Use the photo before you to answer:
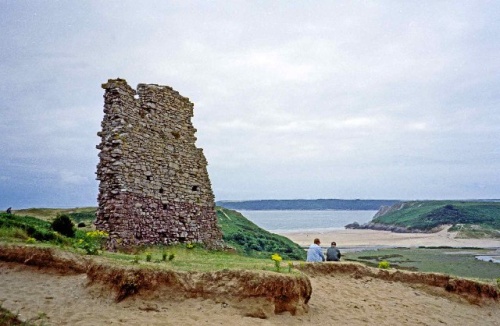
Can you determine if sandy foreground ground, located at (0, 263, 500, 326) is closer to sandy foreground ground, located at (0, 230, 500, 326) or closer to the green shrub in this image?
sandy foreground ground, located at (0, 230, 500, 326)

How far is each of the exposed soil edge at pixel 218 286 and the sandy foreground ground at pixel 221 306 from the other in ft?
0.58

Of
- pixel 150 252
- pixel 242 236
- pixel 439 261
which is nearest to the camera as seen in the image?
pixel 150 252

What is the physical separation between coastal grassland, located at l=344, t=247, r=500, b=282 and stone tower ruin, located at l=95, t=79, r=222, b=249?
20550 mm

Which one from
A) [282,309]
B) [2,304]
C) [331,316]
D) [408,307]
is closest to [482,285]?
[408,307]

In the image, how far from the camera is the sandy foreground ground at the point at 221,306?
341 inches

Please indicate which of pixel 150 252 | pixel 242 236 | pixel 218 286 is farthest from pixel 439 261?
pixel 218 286

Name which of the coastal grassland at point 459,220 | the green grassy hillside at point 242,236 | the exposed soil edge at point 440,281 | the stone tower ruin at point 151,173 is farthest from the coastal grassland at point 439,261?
the coastal grassland at point 459,220

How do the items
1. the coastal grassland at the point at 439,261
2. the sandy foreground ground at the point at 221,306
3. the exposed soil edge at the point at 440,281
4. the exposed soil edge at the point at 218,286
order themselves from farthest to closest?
the coastal grassland at the point at 439,261 → the exposed soil edge at the point at 440,281 → the exposed soil edge at the point at 218,286 → the sandy foreground ground at the point at 221,306

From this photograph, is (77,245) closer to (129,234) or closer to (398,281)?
(129,234)

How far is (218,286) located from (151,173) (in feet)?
24.8

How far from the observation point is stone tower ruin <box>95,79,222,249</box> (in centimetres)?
1538

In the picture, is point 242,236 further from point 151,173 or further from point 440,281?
point 440,281

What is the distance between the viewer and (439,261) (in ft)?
143

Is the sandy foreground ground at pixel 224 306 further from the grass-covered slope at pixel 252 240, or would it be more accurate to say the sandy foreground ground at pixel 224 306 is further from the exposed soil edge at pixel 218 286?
the grass-covered slope at pixel 252 240
